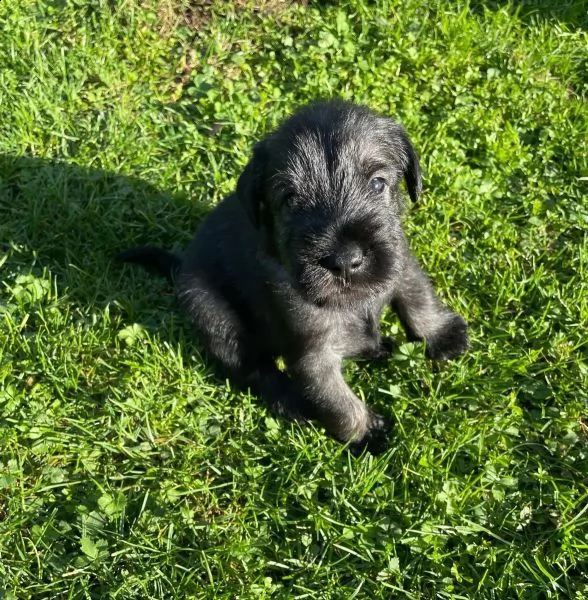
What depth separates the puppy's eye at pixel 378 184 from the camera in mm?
2877

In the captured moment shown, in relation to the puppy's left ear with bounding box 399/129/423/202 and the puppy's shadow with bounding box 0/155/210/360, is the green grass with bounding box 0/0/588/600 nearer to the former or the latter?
the puppy's shadow with bounding box 0/155/210/360

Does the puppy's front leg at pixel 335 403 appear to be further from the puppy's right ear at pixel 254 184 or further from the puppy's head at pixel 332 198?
the puppy's right ear at pixel 254 184

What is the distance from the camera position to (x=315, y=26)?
4.92m

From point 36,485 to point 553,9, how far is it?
15.1 feet

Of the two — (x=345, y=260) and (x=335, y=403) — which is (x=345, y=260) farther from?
(x=335, y=403)

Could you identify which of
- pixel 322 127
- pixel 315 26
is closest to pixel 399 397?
pixel 322 127

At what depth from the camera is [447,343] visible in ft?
12.1

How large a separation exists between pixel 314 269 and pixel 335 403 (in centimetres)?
92

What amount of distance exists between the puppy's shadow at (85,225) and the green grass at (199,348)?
0.02 meters

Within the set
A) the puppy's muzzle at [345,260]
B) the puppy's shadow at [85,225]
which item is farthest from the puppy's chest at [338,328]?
the puppy's shadow at [85,225]

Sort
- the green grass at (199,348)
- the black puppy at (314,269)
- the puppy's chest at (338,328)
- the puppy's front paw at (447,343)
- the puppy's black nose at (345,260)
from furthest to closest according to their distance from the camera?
the puppy's front paw at (447,343) → the green grass at (199,348) → the puppy's chest at (338,328) → the black puppy at (314,269) → the puppy's black nose at (345,260)

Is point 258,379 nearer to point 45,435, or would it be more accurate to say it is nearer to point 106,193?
point 45,435

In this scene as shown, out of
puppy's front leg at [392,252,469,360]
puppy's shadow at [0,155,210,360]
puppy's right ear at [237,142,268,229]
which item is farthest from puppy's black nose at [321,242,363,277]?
puppy's shadow at [0,155,210,360]

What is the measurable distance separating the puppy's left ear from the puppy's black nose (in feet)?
2.23
